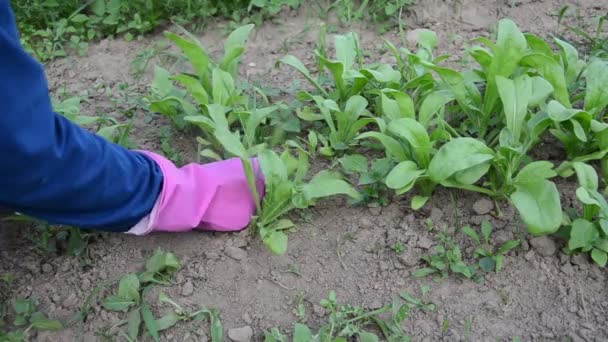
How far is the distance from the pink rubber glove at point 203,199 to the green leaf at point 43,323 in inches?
11.8

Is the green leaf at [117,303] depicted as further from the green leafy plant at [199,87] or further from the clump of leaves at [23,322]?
the green leafy plant at [199,87]

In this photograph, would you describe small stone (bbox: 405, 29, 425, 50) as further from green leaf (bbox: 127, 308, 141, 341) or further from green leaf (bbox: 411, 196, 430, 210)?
green leaf (bbox: 127, 308, 141, 341)

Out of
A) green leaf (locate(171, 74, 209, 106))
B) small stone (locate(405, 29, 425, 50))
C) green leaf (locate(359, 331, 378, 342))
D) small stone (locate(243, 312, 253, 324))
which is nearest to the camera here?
green leaf (locate(359, 331, 378, 342))

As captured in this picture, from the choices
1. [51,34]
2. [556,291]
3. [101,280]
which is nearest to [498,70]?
[556,291]

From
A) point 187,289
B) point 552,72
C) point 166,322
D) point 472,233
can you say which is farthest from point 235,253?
point 552,72

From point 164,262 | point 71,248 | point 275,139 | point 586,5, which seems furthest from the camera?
point 586,5

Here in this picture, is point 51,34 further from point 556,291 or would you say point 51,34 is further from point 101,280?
point 556,291

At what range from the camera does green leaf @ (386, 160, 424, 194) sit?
5.75ft

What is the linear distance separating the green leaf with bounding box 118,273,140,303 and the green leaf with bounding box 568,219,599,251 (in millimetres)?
1104

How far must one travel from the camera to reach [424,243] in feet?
5.94

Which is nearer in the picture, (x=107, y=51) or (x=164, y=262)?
(x=164, y=262)

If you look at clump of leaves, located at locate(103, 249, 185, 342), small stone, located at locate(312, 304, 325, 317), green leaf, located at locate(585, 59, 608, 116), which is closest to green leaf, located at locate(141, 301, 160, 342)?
clump of leaves, located at locate(103, 249, 185, 342)

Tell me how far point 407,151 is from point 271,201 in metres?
0.40

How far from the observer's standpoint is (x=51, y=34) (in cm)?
274
